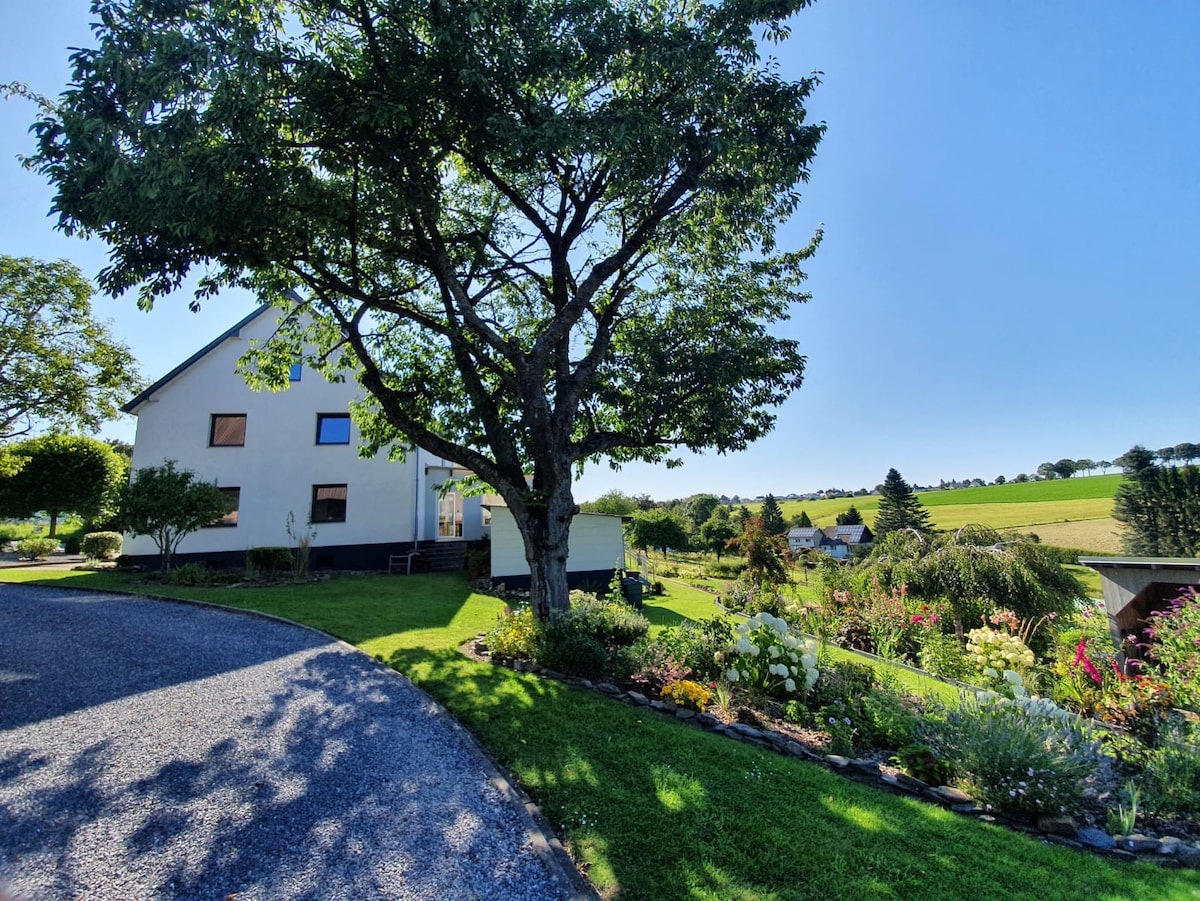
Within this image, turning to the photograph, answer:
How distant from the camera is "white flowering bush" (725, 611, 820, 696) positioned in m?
5.98

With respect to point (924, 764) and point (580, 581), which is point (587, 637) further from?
point (580, 581)

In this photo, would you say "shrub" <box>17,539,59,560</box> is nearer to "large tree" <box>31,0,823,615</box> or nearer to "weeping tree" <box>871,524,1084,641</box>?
"large tree" <box>31,0,823,615</box>

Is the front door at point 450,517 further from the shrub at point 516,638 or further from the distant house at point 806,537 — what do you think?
the distant house at point 806,537

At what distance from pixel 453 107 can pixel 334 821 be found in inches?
309

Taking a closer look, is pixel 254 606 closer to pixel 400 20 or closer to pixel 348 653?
pixel 348 653

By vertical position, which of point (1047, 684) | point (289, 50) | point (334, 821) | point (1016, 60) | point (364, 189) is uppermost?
point (1016, 60)

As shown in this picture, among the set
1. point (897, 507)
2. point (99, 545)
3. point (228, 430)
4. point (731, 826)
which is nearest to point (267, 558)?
point (228, 430)

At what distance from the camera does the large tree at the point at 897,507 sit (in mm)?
40719

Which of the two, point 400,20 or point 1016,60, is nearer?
point 400,20

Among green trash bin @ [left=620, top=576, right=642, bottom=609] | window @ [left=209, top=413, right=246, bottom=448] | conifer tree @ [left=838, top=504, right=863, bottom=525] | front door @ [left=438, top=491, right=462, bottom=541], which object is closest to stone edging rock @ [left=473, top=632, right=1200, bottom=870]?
green trash bin @ [left=620, top=576, right=642, bottom=609]

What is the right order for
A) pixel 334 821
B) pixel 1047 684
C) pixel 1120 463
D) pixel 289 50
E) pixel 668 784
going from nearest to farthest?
pixel 334 821
pixel 668 784
pixel 289 50
pixel 1047 684
pixel 1120 463

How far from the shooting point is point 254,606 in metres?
10.1

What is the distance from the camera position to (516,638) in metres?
7.35

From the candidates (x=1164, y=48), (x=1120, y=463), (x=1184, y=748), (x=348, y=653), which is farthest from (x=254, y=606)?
(x=1120, y=463)
